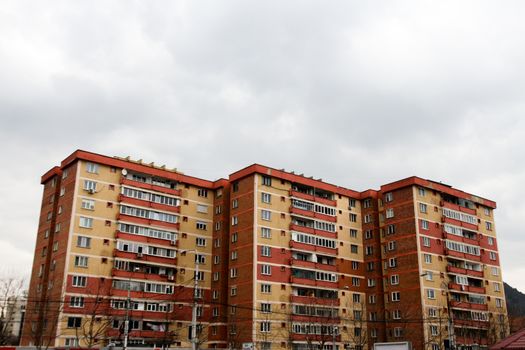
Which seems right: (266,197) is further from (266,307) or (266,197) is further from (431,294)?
(431,294)

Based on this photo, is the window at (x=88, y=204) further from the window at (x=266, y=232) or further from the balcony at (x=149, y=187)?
the window at (x=266, y=232)

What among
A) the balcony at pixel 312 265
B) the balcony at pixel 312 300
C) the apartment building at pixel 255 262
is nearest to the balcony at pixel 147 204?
the apartment building at pixel 255 262

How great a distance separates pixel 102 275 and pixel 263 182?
872 inches

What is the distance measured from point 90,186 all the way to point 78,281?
10.9 metres

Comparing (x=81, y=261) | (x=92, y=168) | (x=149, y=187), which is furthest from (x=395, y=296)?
(x=92, y=168)

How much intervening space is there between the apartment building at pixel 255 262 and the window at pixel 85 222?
111 millimetres

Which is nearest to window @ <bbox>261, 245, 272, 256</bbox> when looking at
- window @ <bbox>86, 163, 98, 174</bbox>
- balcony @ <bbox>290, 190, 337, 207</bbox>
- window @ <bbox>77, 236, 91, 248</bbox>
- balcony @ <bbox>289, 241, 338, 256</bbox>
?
balcony @ <bbox>289, 241, 338, 256</bbox>

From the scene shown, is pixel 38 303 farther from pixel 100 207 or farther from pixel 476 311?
pixel 476 311

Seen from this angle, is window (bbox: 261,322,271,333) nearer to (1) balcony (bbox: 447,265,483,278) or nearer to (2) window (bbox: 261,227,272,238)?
(2) window (bbox: 261,227,272,238)

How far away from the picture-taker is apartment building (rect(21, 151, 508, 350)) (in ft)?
209

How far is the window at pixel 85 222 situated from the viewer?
63.9 m

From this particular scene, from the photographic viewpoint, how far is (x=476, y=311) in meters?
77.5

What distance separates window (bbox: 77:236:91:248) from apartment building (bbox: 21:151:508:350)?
0.51 ft

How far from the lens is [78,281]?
6162 centimetres
